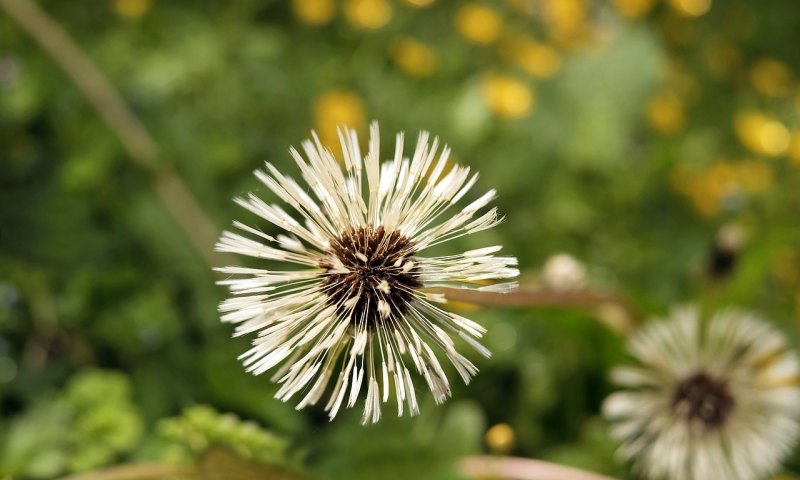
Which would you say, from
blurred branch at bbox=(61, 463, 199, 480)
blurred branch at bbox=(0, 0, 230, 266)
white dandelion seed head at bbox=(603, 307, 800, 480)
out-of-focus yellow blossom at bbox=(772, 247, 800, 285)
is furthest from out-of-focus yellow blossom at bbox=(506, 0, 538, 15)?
blurred branch at bbox=(61, 463, 199, 480)

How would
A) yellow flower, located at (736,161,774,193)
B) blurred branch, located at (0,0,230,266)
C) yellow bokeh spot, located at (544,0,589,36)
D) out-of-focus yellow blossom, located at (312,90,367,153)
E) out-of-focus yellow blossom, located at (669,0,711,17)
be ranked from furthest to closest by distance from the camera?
out-of-focus yellow blossom, located at (669,0,711,17) < yellow bokeh spot, located at (544,0,589,36) < yellow flower, located at (736,161,774,193) < out-of-focus yellow blossom, located at (312,90,367,153) < blurred branch, located at (0,0,230,266)

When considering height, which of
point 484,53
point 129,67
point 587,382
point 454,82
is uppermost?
point 484,53

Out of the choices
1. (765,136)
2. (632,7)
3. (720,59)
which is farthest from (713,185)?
(720,59)

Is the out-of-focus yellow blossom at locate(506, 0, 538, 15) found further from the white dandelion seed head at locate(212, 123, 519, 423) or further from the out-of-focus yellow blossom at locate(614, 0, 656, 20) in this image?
the white dandelion seed head at locate(212, 123, 519, 423)

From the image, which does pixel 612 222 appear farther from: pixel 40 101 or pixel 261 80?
pixel 40 101

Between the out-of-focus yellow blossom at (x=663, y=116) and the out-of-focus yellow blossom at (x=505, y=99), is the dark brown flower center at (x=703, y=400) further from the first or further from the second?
the out-of-focus yellow blossom at (x=663, y=116)

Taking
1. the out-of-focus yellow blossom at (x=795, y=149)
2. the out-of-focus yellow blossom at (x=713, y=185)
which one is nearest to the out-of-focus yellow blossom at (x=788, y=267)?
the out-of-focus yellow blossom at (x=713, y=185)

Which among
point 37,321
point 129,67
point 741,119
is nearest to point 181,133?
point 129,67
